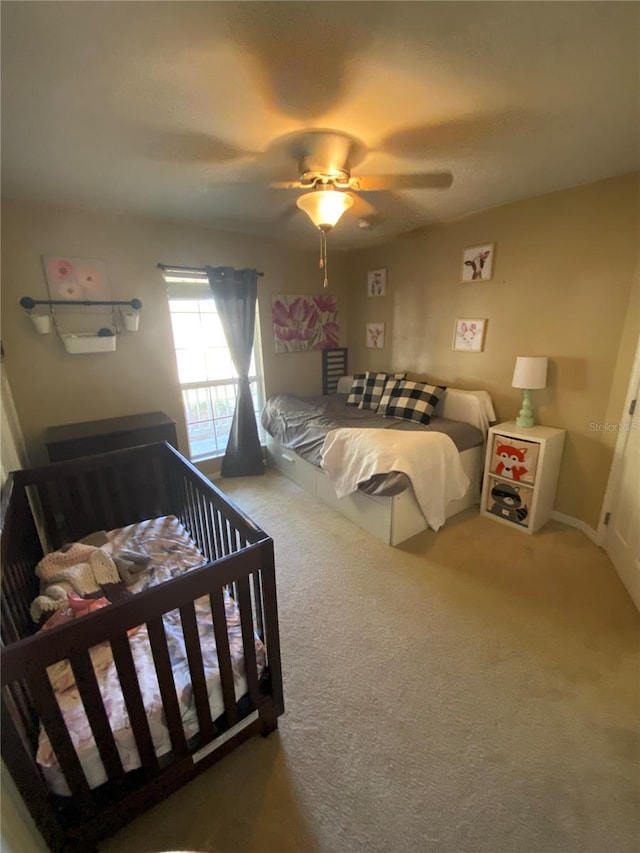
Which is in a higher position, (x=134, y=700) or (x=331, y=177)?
(x=331, y=177)

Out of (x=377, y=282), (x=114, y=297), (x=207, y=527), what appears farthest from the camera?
(x=377, y=282)

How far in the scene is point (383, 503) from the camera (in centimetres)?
237

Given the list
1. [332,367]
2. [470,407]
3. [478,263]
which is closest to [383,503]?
[470,407]

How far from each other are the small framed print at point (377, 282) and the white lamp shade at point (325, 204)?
186 cm

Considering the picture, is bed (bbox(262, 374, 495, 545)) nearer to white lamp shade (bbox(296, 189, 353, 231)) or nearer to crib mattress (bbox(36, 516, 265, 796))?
crib mattress (bbox(36, 516, 265, 796))

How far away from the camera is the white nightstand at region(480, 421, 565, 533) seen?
2.36 m

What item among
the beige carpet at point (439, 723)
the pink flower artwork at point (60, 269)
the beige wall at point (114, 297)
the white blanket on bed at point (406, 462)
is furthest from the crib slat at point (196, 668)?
the pink flower artwork at point (60, 269)

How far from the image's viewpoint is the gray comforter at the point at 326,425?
2.28m

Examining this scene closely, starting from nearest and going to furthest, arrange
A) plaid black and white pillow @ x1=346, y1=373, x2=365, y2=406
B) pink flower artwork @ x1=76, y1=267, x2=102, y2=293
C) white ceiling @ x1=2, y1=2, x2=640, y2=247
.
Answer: white ceiling @ x1=2, y1=2, x2=640, y2=247
pink flower artwork @ x1=76, y1=267, x2=102, y2=293
plaid black and white pillow @ x1=346, y1=373, x2=365, y2=406

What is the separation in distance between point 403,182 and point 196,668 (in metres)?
2.55

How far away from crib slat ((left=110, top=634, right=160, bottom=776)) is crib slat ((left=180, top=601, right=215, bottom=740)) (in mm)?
138

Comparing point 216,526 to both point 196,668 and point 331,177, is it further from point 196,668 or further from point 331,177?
point 331,177

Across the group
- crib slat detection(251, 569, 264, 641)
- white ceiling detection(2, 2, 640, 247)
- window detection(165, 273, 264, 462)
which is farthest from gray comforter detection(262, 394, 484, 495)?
white ceiling detection(2, 2, 640, 247)

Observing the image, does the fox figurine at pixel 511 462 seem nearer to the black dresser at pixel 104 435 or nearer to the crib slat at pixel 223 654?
the crib slat at pixel 223 654
